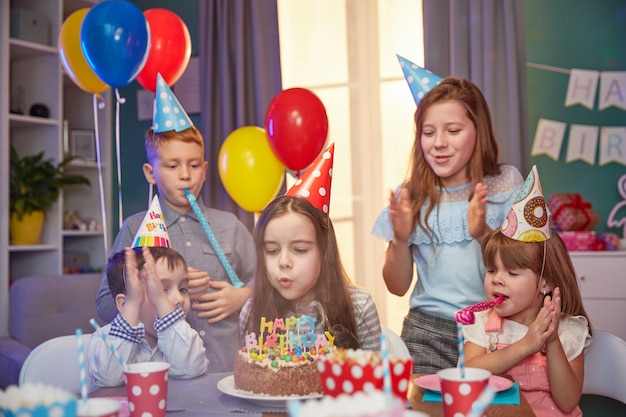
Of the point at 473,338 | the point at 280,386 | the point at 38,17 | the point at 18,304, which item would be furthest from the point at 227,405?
the point at 38,17

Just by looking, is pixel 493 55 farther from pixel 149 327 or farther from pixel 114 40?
pixel 149 327

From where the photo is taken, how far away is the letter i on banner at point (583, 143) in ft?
11.0

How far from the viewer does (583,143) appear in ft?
11.0

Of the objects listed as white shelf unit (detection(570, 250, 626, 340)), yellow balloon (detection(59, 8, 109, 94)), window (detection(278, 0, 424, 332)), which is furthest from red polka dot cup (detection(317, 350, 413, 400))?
window (detection(278, 0, 424, 332))

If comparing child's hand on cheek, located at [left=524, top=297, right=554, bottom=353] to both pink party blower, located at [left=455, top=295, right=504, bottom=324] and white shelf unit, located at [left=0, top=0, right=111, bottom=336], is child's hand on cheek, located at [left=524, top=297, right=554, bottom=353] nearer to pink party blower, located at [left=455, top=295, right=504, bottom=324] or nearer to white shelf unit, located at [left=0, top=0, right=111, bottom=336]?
pink party blower, located at [left=455, top=295, right=504, bottom=324]

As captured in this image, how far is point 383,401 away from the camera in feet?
2.00

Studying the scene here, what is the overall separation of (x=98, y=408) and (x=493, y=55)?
279 centimetres

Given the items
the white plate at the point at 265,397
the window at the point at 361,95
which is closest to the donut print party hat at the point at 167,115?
the white plate at the point at 265,397

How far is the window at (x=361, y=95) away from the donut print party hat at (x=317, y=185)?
197 centimetres

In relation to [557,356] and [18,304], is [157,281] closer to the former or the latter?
[557,356]

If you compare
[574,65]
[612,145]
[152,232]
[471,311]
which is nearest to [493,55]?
[574,65]

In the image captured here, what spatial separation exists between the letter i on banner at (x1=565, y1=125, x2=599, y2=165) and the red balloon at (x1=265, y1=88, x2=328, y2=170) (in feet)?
4.75

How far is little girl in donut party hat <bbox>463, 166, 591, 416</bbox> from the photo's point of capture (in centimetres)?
148

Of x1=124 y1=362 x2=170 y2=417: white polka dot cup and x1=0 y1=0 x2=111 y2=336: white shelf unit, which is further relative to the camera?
x1=0 y1=0 x2=111 y2=336: white shelf unit
